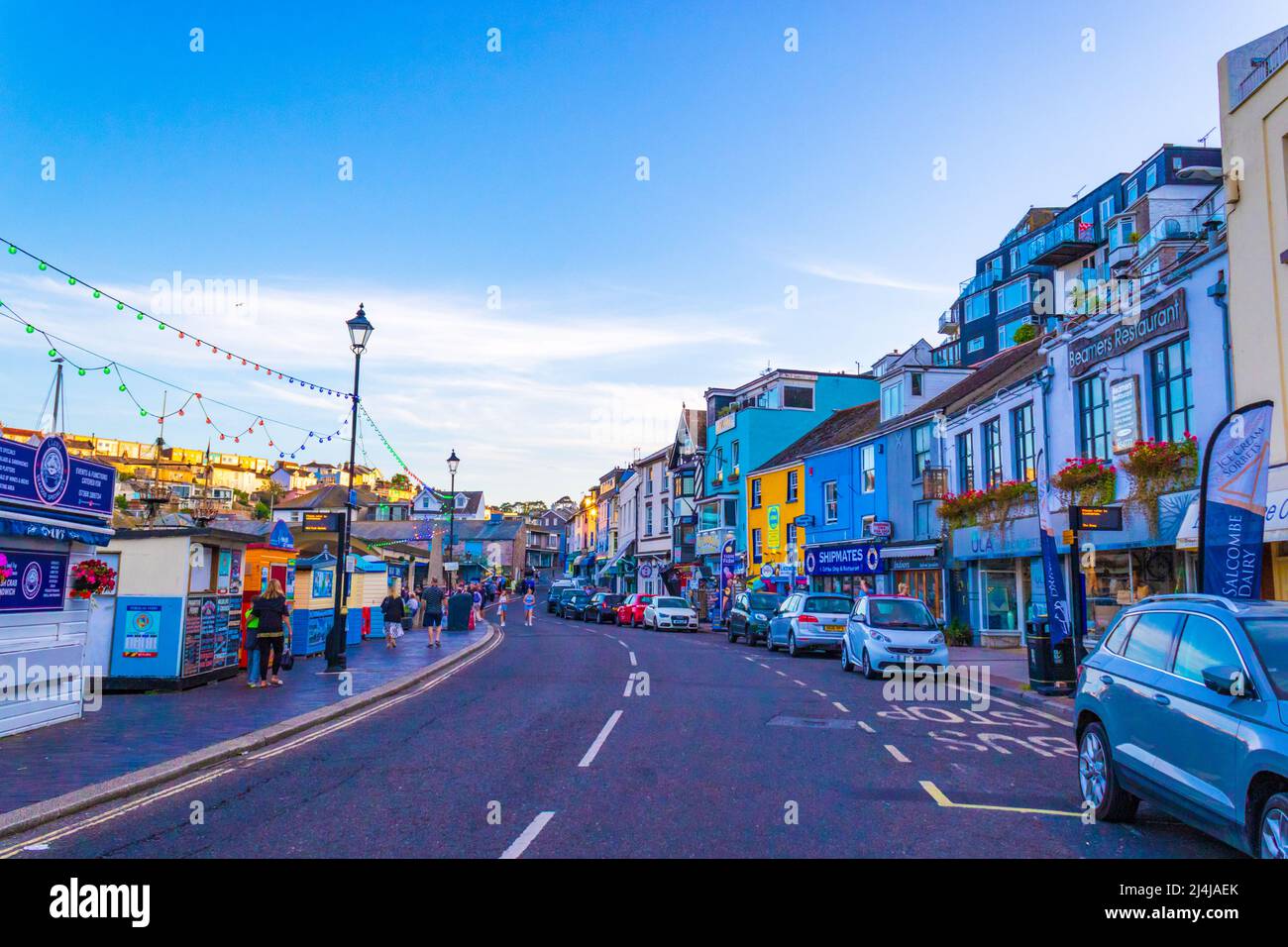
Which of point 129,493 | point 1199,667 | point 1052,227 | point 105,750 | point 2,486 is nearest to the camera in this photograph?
point 1199,667

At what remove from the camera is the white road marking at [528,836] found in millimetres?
6105


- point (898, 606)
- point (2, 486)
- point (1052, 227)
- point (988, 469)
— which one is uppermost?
point (1052, 227)

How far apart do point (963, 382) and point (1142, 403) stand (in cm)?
1385

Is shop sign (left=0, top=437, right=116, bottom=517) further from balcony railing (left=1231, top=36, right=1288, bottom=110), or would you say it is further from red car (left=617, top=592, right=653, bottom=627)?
red car (left=617, top=592, right=653, bottom=627)

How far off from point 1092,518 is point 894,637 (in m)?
4.49

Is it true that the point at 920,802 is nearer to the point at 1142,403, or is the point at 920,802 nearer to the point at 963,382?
the point at 1142,403

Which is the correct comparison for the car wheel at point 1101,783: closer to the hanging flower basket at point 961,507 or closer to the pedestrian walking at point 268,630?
the pedestrian walking at point 268,630

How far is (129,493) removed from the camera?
9538 centimetres

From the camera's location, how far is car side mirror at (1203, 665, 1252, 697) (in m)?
5.51

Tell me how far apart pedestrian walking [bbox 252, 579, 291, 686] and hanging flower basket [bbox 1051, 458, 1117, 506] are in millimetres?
16860

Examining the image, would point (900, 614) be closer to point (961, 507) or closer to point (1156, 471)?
point (1156, 471)
